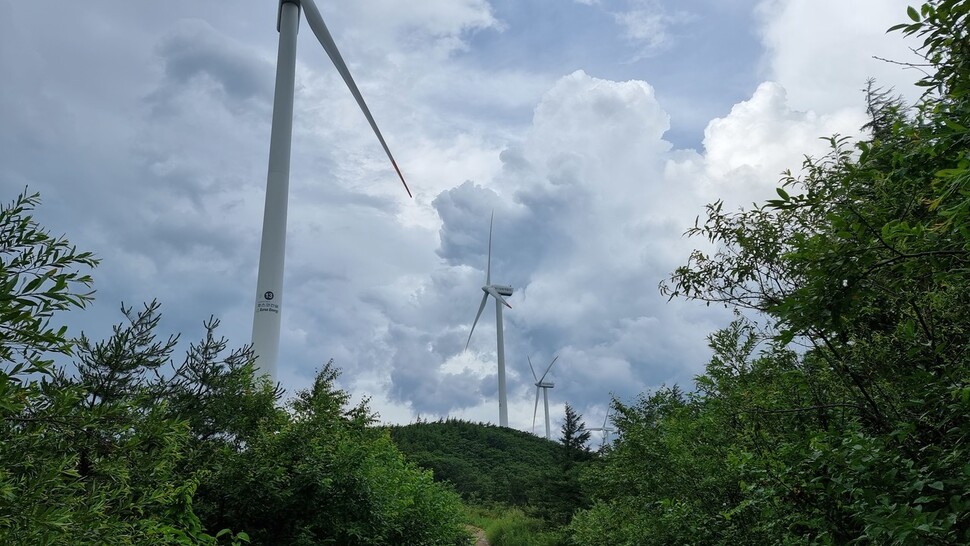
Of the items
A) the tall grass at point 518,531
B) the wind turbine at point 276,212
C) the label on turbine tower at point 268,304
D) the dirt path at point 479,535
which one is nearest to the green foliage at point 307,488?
the wind turbine at point 276,212

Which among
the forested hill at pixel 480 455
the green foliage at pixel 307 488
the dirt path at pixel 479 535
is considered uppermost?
the forested hill at pixel 480 455

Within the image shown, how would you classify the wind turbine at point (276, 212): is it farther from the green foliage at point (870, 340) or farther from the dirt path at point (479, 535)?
the dirt path at point (479, 535)

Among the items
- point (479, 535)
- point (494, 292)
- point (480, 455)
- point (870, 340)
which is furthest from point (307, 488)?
point (480, 455)

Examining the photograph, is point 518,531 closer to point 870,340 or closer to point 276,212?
point 276,212

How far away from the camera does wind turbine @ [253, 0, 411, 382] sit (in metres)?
23.6

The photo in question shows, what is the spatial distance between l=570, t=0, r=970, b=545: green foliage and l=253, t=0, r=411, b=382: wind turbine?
1710 centimetres

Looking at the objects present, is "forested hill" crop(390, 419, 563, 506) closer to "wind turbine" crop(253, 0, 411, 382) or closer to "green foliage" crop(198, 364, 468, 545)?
"wind turbine" crop(253, 0, 411, 382)

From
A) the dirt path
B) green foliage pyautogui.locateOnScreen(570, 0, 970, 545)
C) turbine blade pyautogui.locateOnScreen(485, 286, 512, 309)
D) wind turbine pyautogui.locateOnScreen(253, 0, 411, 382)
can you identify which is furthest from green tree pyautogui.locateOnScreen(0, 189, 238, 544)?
turbine blade pyautogui.locateOnScreen(485, 286, 512, 309)

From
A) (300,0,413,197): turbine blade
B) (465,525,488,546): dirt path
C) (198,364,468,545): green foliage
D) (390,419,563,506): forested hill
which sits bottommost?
(465,525,488,546): dirt path

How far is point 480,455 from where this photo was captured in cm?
8325

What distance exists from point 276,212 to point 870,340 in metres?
21.5

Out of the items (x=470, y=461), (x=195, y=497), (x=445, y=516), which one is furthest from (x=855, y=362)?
(x=470, y=461)

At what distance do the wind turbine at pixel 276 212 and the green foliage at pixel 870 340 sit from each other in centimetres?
1710

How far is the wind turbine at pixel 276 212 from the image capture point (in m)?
23.6
